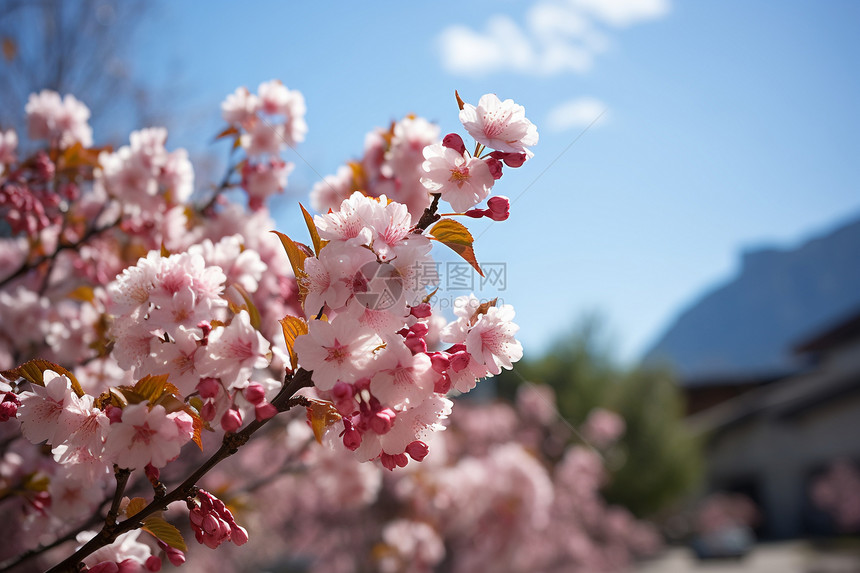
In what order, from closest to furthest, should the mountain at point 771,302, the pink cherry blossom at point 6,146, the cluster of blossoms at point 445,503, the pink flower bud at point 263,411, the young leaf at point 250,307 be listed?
the pink flower bud at point 263,411
the young leaf at point 250,307
the pink cherry blossom at point 6,146
the cluster of blossoms at point 445,503
the mountain at point 771,302

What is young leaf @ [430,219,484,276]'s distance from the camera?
0.90 meters

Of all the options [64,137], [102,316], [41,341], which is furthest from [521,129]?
[41,341]

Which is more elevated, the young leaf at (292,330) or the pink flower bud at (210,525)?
the young leaf at (292,330)

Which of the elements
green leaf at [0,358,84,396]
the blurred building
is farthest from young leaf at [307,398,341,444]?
the blurred building

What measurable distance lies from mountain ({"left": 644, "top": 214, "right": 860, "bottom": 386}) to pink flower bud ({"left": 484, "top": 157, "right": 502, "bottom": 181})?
4577cm

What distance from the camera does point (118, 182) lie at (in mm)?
1830

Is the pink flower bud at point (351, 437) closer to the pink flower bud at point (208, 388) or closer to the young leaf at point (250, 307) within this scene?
the pink flower bud at point (208, 388)

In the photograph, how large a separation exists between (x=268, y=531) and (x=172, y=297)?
7.53 m

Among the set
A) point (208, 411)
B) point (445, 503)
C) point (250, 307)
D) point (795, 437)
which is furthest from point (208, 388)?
point (795, 437)

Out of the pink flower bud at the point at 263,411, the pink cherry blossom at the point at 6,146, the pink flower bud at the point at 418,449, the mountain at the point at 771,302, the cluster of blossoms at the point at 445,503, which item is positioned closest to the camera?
the pink flower bud at the point at 263,411

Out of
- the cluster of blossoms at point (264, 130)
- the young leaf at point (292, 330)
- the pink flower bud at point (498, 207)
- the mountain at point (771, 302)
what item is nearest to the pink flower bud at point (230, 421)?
the young leaf at point (292, 330)

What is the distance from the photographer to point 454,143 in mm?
925

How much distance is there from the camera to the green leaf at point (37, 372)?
2.98 feet

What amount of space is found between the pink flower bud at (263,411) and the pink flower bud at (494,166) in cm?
47
